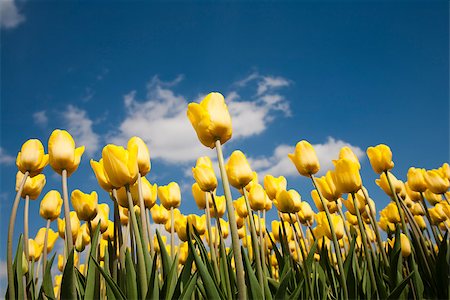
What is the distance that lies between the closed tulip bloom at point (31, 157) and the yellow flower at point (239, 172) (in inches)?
62.9

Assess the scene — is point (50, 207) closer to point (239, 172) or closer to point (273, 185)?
point (239, 172)

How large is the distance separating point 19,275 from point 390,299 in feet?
8.59

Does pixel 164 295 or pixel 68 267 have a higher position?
pixel 68 267

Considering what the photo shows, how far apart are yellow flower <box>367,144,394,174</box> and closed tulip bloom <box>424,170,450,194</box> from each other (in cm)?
154

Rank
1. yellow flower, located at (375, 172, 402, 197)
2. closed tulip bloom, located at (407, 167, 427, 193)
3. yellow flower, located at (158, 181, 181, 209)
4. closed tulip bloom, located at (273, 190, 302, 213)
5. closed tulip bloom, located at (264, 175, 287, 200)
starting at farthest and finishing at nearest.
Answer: closed tulip bloom, located at (407, 167, 427, 193)
yellow flower, located at (375, 172, 402, 197)
closed tulip bloom, located at (264, 175, 287, 200)
yellow flower, located at (158, 181, 181, 209)
closed tulip bloom, located at (273, 190, 302, 213)

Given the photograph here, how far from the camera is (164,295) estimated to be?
210 cm

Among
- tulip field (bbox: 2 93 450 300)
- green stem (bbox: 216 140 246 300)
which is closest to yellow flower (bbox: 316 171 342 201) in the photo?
tulip field (bbox: 2 93 450 300)

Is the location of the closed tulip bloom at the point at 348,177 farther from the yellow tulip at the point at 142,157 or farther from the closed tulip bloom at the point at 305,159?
the yellow tulip at the point at 142,157

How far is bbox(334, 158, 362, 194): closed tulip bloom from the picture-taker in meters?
3.32

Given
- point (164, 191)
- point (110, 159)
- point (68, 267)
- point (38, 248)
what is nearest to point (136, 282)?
point (68, 267)

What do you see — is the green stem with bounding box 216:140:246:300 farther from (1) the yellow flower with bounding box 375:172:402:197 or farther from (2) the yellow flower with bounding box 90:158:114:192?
(1) the yellow flower with bounding box 375:172:402:197

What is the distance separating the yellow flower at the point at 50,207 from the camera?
3840mm

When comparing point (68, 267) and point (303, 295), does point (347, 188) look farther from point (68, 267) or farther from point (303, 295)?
point (68, 267)

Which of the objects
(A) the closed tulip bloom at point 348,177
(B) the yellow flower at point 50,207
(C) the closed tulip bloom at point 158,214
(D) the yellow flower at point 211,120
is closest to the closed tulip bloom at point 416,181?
(A) the closed tulip bloom at point 348,177
